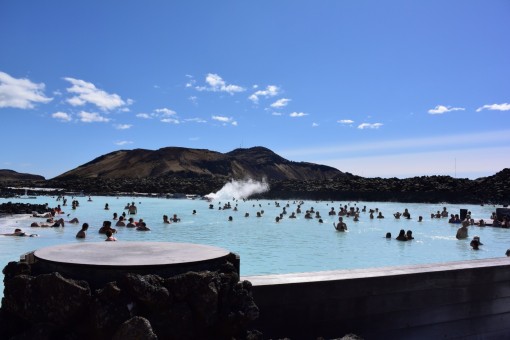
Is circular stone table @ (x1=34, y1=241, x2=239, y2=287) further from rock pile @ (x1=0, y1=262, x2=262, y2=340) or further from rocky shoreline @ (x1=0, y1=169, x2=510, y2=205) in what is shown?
rocky shoreline @ (x1=0, y1=169, x2=510, y2=205)

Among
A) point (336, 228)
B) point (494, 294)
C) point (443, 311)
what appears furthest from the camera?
point (336, 228)

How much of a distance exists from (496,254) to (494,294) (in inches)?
457

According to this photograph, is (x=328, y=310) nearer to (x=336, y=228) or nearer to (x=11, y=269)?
(x=11, y=269)

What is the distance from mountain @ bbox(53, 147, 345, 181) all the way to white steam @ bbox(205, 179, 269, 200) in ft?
144

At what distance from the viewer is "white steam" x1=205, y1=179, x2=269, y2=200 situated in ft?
196

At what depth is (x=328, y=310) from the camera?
3395 millimetres

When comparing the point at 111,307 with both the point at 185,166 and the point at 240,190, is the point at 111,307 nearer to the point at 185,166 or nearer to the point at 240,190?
the point at 240,190

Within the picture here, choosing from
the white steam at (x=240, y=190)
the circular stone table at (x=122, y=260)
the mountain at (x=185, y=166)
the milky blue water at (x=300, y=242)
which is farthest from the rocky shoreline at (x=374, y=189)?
the circular stone table at (x=122, y=260)

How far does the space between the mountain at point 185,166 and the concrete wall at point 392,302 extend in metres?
105

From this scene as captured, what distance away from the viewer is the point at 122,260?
2.89 meters

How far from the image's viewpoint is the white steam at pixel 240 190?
59659 mm

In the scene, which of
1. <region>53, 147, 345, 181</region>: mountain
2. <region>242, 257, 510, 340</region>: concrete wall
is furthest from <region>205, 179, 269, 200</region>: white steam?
<region>242, 257, 510, 340</region>: concrete wall

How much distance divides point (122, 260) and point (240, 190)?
60.4 meters

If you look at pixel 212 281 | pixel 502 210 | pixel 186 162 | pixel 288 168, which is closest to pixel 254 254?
pixel 212 281
